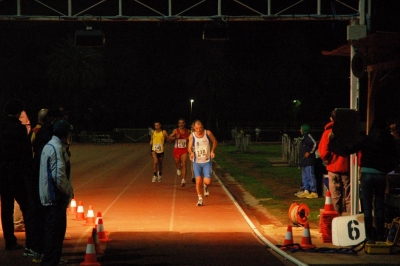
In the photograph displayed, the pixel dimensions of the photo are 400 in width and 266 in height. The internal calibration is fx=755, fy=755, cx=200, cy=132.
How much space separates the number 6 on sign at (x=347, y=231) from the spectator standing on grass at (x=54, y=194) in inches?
157

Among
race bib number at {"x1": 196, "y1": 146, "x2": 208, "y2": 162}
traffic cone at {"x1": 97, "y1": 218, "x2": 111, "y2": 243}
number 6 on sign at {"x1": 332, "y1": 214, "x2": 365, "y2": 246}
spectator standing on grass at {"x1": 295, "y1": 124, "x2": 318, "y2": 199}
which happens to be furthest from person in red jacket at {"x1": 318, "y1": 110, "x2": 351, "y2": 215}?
spectator standing on grass at {"x1": 295, "y1": 124, "x2": 318, "y2": 199}

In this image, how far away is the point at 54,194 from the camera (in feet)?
28.0

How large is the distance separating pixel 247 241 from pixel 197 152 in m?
5.69

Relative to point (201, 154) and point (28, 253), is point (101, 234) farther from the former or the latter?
point (201, 154)

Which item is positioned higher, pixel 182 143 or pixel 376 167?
pixel 376 167

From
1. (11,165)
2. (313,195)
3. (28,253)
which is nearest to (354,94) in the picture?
(11,165)

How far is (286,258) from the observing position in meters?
9.92

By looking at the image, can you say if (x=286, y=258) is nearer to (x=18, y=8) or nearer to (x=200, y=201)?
(x=200, y=201)

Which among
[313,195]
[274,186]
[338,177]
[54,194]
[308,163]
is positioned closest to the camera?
[54,194]

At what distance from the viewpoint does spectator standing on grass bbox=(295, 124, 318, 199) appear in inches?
722

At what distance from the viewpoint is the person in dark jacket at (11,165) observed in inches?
410

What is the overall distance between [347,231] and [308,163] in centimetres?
777

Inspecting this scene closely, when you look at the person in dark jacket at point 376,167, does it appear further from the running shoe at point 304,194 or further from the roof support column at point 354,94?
the running shoe at point 304,194

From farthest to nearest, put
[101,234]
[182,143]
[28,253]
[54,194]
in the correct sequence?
[182,143], [101,234], [28,253], [54,194]
